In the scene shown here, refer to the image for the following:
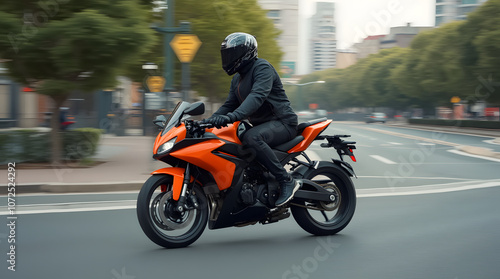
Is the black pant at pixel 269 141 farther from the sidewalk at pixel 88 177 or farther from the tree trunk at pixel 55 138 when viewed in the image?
the tree trunk at pixel 55 138

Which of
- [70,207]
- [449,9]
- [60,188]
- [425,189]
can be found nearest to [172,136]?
[70,207]

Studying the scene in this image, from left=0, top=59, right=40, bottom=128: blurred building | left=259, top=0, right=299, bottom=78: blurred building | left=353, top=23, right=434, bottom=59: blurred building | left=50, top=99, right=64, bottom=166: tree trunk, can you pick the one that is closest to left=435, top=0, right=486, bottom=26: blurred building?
left=353, top=23, right=434, bottom=59: blurred building

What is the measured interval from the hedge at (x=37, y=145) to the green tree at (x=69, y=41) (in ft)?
3.65

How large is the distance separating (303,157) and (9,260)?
2757mm

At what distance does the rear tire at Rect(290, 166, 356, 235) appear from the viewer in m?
5.36

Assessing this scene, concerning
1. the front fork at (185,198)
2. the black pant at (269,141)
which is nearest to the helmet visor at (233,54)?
the black pant at (269,141)

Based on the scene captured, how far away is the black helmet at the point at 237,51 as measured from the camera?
16.0 feet

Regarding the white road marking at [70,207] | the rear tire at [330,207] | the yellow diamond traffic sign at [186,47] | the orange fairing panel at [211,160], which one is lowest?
the white road marking at [70,207]

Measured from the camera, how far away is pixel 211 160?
4711 millimetres

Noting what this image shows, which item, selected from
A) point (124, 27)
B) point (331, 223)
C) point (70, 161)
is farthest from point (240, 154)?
point (70, 161)

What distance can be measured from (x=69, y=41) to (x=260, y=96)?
275 inches

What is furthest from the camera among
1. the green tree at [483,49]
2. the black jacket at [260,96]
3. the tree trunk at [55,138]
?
the green tree at [483,49]

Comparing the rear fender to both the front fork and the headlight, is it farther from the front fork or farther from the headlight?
the headlight

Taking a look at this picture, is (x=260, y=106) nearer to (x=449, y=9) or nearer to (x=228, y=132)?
(x=228, y=132)
